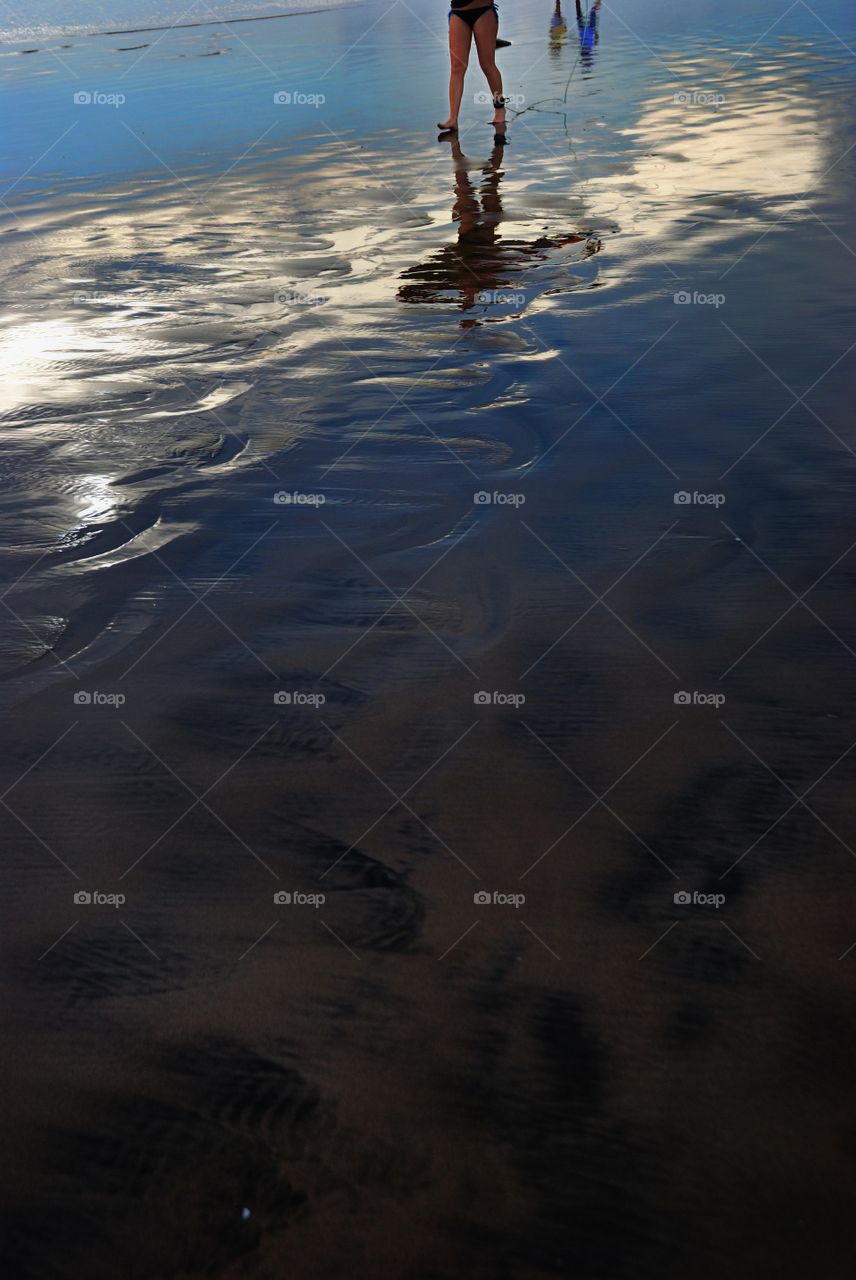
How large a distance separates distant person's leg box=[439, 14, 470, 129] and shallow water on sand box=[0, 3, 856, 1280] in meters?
5.37

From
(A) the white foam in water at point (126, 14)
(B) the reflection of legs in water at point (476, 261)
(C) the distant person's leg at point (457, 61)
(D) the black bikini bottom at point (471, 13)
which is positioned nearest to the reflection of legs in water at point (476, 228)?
(B) the reflection of legs in water at point (476, 261)

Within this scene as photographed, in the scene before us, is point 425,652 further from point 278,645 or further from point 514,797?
point 514,797

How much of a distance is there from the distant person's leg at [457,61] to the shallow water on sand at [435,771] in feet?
17.6

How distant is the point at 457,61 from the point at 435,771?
10280 millimetres

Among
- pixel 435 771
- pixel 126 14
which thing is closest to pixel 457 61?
pixel 435 771

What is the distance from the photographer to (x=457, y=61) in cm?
1078

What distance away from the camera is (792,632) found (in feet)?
10.0

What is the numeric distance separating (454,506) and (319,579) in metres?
0.66

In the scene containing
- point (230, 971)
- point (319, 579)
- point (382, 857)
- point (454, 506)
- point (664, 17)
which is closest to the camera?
point (230, 971)

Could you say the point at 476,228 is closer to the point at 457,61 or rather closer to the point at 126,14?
the point at 457,61

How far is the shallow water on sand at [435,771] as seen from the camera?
1791 millimetres

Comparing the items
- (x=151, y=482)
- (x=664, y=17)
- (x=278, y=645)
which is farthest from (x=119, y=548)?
(x=664, y=17)

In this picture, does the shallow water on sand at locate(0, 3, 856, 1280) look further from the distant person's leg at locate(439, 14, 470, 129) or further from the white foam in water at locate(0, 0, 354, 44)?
the white foam in water at locate(0, 0, 354, 44)

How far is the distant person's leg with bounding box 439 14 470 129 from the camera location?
1071 centimetres
